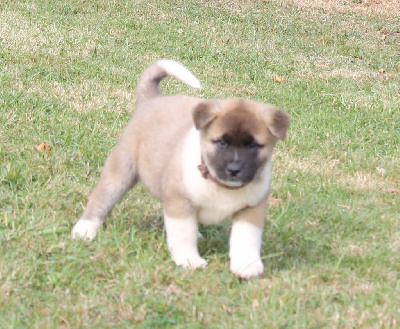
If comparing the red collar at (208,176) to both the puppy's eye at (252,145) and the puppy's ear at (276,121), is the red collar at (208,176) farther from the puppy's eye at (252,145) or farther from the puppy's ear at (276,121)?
the puppy's ear at (276,121)

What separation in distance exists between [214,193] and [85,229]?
928 millimetres

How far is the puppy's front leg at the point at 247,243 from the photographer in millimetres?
4082

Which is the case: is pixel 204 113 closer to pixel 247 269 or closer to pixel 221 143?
pixel 221 143

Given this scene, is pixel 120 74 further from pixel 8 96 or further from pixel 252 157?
pixel 252 157

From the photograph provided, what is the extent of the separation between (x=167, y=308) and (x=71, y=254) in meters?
0.77

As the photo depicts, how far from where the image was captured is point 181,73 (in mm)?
4910

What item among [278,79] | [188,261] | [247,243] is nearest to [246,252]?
[247,243]

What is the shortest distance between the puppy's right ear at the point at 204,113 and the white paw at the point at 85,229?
998 millimetres

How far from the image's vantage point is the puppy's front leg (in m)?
4.08

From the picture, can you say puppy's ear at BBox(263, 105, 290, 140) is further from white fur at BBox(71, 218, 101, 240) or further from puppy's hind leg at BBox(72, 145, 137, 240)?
white fur at BBox(71, 218, 101, 240)

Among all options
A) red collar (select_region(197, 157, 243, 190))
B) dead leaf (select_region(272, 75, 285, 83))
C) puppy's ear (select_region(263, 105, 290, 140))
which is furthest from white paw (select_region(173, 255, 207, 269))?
dead leaf (select_region(272, 75, 285, 83))

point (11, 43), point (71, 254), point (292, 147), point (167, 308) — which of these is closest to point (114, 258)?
point (71, 254)

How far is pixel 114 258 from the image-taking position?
13.8ft

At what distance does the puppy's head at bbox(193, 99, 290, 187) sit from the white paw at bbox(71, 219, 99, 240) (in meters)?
0.92
